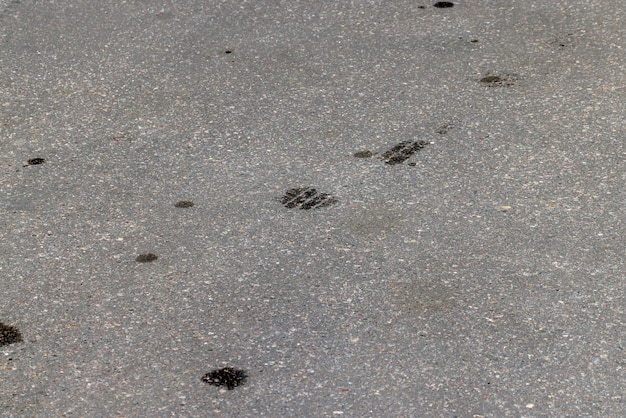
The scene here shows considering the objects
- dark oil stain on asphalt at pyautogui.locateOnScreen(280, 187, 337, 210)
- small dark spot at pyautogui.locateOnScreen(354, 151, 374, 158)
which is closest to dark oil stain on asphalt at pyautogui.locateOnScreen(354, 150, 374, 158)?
small dark spot at pyautogui.locateOnScreen(354, 151, 374, 158)

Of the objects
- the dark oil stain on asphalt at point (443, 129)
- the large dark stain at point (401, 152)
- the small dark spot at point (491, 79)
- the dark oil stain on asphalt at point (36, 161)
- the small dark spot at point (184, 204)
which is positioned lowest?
the small dark spot at point (184, 204)

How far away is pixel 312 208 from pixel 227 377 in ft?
4.89

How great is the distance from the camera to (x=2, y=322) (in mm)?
4172

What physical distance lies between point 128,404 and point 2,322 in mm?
959

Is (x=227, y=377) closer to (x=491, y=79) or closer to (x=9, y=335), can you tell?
(x=9, y=335)

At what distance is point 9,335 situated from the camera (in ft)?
13.4

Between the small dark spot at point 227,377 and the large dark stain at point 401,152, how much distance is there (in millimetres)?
2063

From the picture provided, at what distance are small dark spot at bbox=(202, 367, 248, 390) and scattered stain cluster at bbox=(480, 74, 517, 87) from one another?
329 cm

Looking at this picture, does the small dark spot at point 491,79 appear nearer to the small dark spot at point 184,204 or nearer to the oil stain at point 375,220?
the oil stain at point 375,220

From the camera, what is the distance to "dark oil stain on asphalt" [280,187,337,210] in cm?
503

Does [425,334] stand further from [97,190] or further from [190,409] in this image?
[97,190]

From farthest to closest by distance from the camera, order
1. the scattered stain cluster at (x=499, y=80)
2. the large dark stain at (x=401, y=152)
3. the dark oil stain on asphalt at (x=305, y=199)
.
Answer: the scattered stain cluster at (x=499, y=80) → the large dark stain at (x=401, y=152) → the dark oil stain on asphalt at (x=305, y=199)

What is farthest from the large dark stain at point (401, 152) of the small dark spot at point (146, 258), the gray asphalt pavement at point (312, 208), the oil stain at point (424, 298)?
the small dark spot at point (146, 258)

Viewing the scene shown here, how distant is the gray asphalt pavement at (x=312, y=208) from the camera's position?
3781 mm
